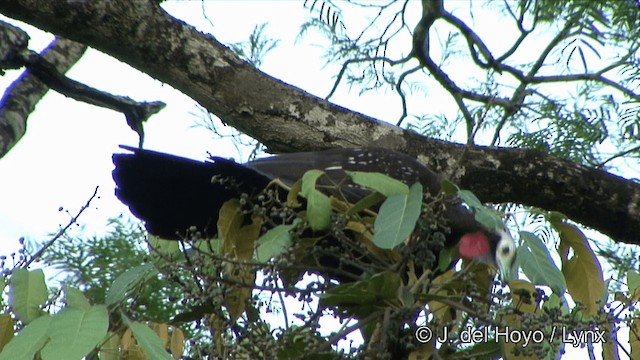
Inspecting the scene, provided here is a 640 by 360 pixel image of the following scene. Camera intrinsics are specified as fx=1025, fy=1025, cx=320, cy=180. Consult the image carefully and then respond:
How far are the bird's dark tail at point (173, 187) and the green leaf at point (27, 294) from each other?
0.59 m

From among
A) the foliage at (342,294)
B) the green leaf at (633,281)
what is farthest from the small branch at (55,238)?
the green leaf at (633,281)

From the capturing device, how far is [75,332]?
135 cm

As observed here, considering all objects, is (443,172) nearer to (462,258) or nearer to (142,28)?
(462,258)

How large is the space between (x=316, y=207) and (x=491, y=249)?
1.64 feet

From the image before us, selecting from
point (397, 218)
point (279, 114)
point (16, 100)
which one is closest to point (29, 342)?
point (397, 218)

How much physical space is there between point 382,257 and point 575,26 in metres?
1.70

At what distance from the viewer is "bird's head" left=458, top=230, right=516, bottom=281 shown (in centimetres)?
188

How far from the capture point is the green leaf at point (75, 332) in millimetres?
1301

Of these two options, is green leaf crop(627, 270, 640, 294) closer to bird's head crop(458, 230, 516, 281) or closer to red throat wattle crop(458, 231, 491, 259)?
bird's head crop(458, 230, 516, 281)

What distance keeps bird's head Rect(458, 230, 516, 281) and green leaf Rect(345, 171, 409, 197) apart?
0.32m

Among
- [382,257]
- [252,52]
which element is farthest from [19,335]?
[252,52]

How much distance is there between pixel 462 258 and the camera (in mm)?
1945

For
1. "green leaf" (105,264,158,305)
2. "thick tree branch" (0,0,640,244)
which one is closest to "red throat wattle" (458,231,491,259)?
"thick tree branch" (0,0,640,244)

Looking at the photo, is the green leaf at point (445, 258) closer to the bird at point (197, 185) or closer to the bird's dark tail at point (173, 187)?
the bird at point (197, 185)
